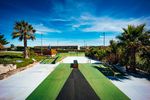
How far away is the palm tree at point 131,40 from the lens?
19.7m

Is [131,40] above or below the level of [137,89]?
above

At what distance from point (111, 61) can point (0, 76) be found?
2183cm

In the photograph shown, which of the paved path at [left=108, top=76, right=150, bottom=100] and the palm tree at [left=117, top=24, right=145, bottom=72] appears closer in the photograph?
the paved path at [left=108, top=76, right=150, bottom=100]

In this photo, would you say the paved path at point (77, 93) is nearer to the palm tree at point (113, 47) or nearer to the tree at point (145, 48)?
the tree at point (145, 48)

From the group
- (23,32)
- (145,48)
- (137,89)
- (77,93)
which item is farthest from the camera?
(23,32)

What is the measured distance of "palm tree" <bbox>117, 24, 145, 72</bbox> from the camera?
1966 cm

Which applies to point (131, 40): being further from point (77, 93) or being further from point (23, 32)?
point (23, 32)

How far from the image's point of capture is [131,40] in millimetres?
20172

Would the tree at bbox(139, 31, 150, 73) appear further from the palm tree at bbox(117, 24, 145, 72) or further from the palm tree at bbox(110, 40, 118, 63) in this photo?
the palm tree at bbox(110, 40, 118, 63)

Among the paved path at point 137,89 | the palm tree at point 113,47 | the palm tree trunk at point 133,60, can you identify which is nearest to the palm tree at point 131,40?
the palm tree trunk at point 133,60

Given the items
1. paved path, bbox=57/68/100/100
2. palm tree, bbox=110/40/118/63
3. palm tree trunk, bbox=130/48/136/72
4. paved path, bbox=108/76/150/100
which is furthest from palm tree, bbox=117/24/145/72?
paved path, bbox=57/68/100/100

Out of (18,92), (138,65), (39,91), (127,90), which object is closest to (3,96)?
(18,92)

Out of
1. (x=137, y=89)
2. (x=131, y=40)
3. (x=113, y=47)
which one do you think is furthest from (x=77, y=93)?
(x=113, y=47)

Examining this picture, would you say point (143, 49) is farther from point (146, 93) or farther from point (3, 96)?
point (3, 96)
